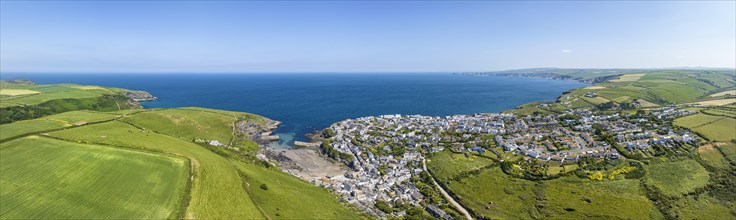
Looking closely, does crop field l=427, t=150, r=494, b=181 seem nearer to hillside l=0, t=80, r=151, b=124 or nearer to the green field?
the green field

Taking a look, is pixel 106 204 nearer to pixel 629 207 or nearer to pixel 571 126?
pixel 629 207

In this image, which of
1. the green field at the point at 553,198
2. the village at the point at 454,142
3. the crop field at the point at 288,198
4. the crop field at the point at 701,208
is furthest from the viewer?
the village at the point at 454,142

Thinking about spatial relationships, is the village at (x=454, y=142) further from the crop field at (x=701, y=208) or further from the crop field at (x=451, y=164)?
the crop field at (x=701, y=208)

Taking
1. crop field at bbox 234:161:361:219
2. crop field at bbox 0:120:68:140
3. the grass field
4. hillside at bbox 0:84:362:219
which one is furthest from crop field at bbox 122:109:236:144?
the grass field

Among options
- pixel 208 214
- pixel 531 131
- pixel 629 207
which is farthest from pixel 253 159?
pixel 531 131

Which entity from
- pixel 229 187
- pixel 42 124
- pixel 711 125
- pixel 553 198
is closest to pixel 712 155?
pixel 711 125

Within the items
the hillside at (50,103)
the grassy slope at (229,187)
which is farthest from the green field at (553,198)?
the hillside at (50,103)
